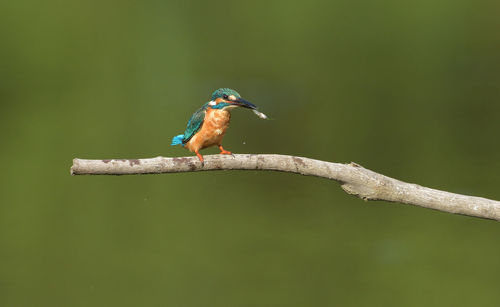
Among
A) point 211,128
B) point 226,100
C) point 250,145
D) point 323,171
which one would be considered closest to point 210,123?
point 211,128

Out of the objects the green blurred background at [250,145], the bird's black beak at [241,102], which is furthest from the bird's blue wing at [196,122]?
the green blurred background at [250,145]

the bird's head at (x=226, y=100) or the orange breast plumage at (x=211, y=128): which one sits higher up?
the bird's head at (x=226, y=100)

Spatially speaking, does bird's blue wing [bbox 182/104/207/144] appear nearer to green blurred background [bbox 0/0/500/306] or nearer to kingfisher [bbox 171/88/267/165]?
kingfisher [bbox 171/88/267/165]

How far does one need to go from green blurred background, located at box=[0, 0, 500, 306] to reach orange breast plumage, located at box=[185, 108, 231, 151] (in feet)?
5.47

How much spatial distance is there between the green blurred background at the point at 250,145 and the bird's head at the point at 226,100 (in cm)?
179

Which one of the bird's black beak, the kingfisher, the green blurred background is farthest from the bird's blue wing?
the green blurred background

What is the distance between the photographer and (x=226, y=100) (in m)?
2.24

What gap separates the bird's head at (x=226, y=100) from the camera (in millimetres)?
2203

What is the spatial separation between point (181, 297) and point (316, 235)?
1.03 meters

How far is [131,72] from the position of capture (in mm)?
6613

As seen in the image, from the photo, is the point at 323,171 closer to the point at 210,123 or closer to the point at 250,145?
the point at 210,123

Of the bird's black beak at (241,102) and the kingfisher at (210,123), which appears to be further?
the kingfisher at (210,123)

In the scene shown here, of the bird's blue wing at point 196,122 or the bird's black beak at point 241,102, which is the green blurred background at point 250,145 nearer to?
the bird's blue wing at point 196,122

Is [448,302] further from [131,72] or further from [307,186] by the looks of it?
[131,72]
